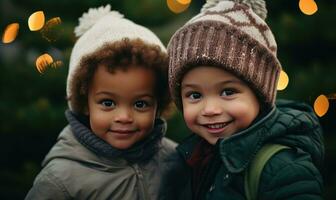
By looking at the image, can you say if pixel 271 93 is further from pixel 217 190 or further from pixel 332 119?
pixel 332 119

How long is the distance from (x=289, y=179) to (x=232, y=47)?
2.20ft

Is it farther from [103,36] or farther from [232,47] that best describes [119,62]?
[232,47]

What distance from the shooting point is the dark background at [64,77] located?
15.5 feet

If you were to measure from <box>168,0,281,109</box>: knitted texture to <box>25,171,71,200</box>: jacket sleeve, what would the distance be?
747 millimetres

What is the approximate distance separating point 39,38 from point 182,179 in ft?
9.92

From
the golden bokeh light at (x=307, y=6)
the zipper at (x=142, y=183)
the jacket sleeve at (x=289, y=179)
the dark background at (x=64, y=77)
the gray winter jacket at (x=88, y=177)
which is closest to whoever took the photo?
the jacket sleeve at (x=289, y=179)

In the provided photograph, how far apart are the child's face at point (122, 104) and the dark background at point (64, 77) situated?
1.78 meters

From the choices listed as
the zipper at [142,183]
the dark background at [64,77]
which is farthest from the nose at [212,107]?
the dark background at [64,77]

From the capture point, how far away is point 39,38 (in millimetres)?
5676

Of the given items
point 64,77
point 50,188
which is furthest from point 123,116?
point 64,77

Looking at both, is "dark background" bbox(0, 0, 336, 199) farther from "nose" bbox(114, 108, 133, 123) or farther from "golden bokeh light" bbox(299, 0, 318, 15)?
"nose" bbox(114, 108, 133, 123)

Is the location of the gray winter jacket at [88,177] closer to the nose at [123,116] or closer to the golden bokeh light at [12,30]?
the nose at [123,116]

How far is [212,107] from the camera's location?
2754 millimetres

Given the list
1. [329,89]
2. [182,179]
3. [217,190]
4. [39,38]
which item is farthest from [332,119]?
[39,38]
